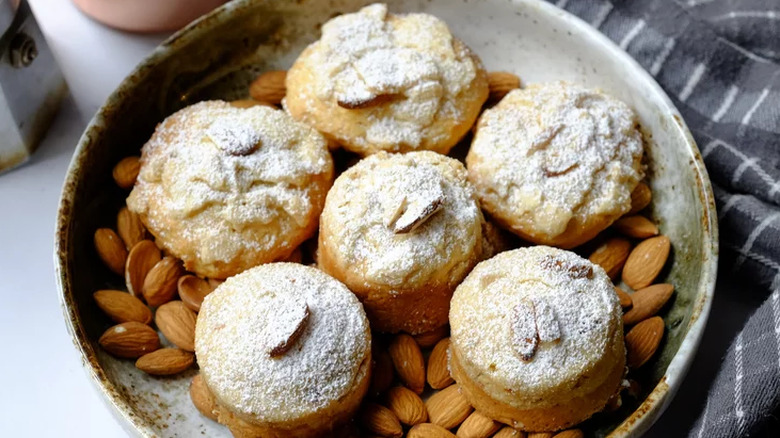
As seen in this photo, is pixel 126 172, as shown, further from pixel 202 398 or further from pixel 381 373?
pixel 381 373

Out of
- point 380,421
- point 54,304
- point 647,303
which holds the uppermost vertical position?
point 647,303

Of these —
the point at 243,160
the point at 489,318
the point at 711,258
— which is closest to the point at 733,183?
the point at 711,258

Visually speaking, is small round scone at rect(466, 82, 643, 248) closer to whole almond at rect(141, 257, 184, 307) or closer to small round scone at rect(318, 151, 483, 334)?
small round scone at rect(318, 151, 483, 334)

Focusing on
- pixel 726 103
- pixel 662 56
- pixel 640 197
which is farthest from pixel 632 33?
pixel 640 197

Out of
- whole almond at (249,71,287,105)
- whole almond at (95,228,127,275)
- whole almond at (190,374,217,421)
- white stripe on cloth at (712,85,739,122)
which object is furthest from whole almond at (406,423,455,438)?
white stripe on cloth at (712,85,739,122)

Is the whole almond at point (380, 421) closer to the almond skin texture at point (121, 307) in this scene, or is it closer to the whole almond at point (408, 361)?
the whole almond at point (408, 361)

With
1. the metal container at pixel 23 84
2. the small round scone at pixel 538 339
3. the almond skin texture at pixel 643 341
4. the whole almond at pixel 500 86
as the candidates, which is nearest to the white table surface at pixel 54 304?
the metal container at pixel 23 84

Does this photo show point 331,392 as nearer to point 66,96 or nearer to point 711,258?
point 711,258
